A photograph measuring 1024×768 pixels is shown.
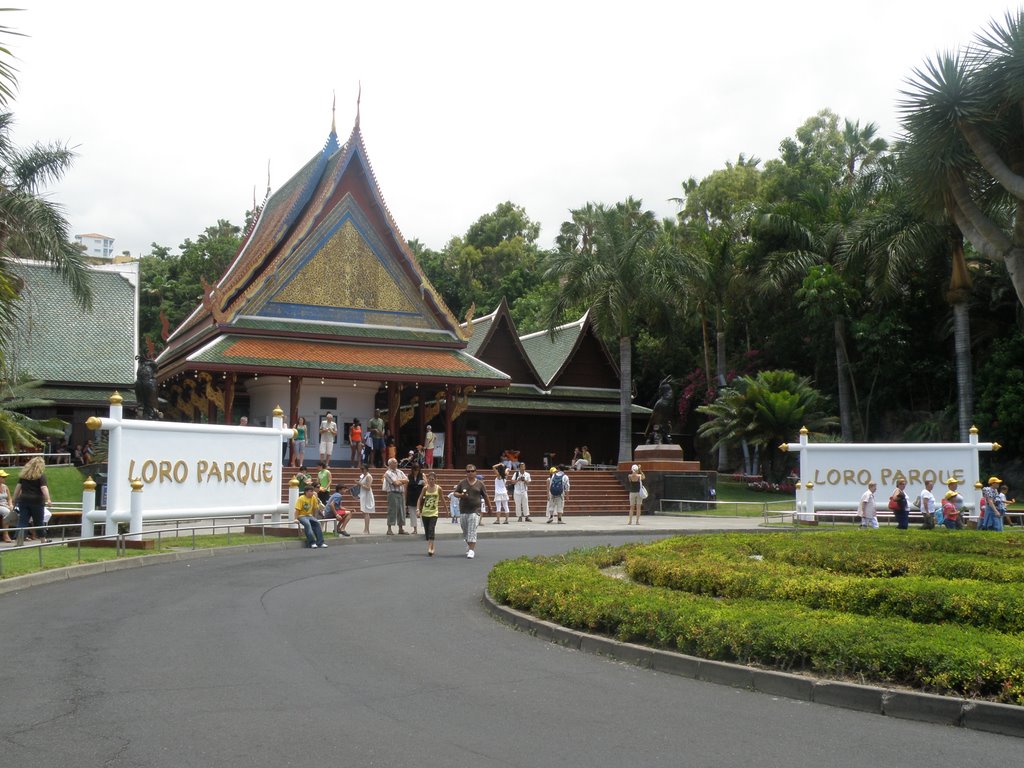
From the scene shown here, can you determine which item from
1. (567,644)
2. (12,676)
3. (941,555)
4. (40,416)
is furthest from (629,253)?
(12,676)

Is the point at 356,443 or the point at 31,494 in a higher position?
the point at 356,443

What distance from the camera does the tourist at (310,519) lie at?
19.1 metres

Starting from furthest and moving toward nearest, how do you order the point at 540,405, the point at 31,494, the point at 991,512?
the point at 540,405, the point at 991,512, the point at 31,494

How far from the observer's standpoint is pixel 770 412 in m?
35.7

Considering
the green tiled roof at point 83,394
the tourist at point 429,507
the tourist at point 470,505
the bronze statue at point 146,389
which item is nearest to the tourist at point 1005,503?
the tourist at point 470,505

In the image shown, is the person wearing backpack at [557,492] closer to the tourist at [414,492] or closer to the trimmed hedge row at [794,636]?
the tourist at [414,492]

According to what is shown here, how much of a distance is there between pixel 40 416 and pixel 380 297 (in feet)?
41.7

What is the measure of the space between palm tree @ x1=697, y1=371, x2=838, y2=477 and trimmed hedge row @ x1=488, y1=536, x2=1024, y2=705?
2530 centimetres

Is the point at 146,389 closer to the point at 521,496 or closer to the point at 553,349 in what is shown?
the point at 521,496

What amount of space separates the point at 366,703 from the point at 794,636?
3213mm

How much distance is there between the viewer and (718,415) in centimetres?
3812

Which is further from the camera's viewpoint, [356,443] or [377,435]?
[356,443]

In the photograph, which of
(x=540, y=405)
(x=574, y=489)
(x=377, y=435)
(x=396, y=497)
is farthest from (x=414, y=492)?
(x=540, y=405)

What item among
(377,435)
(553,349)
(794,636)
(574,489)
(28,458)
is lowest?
(794,636)
